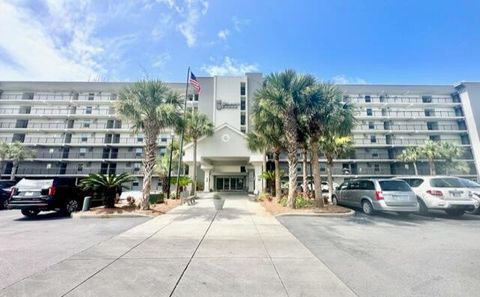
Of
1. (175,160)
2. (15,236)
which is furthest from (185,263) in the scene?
(175,160)

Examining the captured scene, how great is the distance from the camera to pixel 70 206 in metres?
10.6

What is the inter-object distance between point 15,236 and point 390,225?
1351 cm

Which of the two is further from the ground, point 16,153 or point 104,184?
point 16,153

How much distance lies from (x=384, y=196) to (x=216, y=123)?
28.6 m

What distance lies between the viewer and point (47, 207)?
9508 millimetres

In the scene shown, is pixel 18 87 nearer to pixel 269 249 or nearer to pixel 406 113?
pixel 269 249

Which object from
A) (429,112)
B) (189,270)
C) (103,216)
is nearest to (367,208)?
(189,270)

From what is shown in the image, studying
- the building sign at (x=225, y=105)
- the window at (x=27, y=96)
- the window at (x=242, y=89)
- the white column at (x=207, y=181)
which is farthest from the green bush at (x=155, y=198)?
the window at (x=27, y=96)

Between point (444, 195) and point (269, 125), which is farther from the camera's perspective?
point (269, 125)

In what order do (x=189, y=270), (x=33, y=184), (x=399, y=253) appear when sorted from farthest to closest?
(x=33, y=184)
(x=399, y=253)
(x=189, y=270)

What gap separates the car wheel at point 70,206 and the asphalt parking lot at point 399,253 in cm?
1107

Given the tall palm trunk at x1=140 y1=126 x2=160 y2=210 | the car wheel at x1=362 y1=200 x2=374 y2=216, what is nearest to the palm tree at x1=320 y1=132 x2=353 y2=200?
the car wheel at x1=362 y1=200 x2=374 y2=216

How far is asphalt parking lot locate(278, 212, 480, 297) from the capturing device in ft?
11.3

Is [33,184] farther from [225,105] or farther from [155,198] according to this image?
[225,105]
